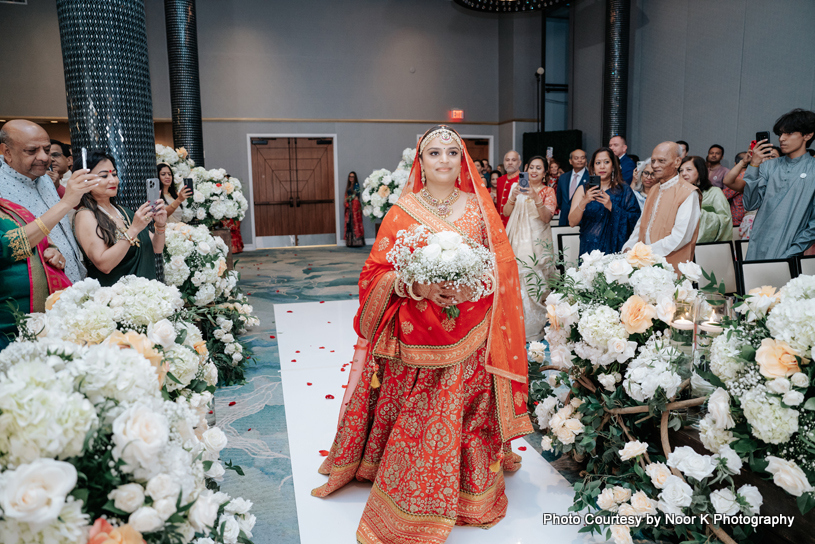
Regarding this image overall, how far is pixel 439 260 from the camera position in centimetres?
193

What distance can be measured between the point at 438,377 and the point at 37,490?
1.62 meters

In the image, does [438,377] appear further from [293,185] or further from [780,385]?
[293,185]

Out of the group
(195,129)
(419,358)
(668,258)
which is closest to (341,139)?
(195,129)

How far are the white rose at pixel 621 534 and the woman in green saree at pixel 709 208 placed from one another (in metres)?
3.17

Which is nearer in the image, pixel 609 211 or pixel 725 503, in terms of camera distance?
pixel 725 503

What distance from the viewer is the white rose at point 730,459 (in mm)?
1775

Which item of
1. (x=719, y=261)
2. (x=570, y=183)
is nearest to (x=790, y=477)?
(x=719, y=261)

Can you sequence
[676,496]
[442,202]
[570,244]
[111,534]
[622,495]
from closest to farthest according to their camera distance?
[111,534], [676,496], [622,495], [442,202], [570,244]

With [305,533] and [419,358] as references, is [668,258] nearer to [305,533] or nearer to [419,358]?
[419,358]

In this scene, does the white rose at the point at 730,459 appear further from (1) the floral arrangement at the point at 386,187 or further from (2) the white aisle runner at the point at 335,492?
(1) the floral arrangement at the point at 386,187

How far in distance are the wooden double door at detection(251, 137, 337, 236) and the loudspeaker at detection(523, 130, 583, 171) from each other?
4.21 m

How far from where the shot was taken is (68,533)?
88cm

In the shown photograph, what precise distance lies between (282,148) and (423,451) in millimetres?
10522

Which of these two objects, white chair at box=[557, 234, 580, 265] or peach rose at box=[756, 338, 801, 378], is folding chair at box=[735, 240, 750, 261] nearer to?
white chair at box=[557, 234, 580, 265]
